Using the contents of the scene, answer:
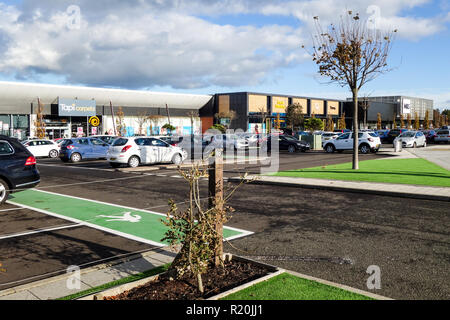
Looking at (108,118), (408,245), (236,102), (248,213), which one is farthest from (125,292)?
(236,102)

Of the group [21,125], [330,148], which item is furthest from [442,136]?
[21,125]

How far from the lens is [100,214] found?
9.55 meters

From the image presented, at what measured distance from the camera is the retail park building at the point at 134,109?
54781 mm

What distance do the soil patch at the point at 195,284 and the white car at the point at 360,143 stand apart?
88.7 feet

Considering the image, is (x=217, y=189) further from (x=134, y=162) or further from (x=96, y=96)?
(x=96, y=96)

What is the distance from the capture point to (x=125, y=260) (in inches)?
231

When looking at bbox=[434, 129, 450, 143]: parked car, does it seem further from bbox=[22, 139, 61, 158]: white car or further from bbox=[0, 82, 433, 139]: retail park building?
bbox=[22, 139, 61, 158]: white car

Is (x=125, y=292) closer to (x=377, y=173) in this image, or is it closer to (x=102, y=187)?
(x=102, y=187)

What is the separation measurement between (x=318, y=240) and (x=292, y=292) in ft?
8.91

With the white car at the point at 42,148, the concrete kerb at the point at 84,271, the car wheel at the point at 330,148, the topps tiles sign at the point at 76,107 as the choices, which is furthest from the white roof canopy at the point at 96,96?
the concrete kerb at the point at 84,271

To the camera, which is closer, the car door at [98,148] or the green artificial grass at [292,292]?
the green artificial grass at [292,292]

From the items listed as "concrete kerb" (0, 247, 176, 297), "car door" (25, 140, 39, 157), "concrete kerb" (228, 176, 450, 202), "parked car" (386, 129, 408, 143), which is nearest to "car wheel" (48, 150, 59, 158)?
"car door" (25, 140, 39, 157)

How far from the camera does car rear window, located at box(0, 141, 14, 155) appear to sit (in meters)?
10.8

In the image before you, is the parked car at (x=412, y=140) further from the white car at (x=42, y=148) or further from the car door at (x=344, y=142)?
the white car at (x=42, y=148)
